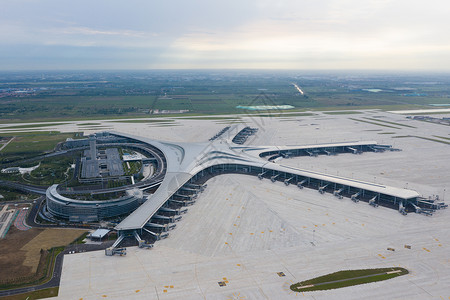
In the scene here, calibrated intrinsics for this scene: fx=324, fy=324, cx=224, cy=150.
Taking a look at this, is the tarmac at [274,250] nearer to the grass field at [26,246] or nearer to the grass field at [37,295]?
the grass field at [37,295]

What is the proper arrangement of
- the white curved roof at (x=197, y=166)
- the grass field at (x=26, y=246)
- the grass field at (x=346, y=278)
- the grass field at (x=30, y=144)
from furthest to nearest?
the grass field at (x=30, y=144)
the white curved roof at (x=197, y=166)
the grass field at (x=26, y=246)
the grass field at (x=346, y=278)

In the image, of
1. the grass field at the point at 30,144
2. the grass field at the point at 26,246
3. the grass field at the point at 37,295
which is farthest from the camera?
the grass field at the point at 30,144

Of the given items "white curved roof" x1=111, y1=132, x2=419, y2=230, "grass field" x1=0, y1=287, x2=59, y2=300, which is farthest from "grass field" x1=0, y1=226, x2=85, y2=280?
"white curved roof" x1=111, y1=132, x2=419, y2=230

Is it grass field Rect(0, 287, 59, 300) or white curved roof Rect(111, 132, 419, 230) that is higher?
white curved roof Rect(111, 132, 419, 230)

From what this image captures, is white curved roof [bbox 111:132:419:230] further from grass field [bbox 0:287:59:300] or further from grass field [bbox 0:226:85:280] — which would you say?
grass field [bbox 0:287:59:300]

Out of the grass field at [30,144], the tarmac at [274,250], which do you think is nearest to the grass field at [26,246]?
the tarmac at [274,250]

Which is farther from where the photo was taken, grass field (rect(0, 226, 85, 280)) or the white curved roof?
the white curved roof
